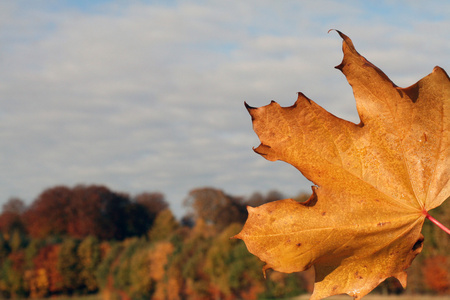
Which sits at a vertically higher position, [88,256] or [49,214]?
[49,214]

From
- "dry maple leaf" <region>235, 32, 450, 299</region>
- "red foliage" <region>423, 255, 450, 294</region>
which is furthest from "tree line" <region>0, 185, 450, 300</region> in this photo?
"dry maple leaf" <region>235, 32, 450, 299</region>

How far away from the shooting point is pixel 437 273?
2141 centimetres

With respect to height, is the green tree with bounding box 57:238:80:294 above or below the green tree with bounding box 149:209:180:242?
below

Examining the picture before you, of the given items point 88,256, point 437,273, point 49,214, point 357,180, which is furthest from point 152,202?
point 357,180

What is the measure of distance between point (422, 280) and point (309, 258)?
23.6 meters

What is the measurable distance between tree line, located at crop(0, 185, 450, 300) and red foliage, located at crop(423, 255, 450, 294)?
41mm

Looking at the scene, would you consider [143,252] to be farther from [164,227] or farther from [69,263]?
[164,227]

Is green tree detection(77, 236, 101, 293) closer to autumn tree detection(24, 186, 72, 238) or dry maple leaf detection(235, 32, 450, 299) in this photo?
autumn tree detection(24, 186, 72, 238)

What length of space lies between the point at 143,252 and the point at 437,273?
1817 cm

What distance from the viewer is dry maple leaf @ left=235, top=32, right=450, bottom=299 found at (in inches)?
48.6

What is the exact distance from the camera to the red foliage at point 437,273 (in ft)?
68.9

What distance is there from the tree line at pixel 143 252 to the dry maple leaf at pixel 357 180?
14.1 meters

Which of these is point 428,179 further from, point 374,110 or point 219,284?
point 219,284

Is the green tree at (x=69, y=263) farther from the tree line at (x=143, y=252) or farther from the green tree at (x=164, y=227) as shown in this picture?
the green tree at (x=164, y=227)
